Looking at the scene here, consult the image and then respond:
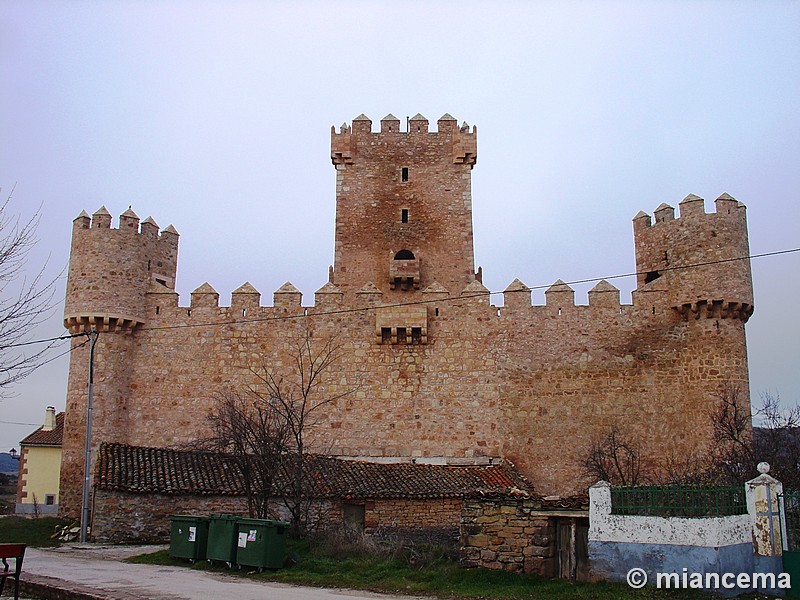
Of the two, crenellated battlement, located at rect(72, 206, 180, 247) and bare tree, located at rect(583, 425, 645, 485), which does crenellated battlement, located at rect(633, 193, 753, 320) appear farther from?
crenellated battlement, located at rect(72, 206, 180, 247)

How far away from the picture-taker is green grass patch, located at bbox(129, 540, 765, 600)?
1093 centimetres

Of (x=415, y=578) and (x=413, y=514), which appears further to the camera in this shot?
(x=413, y=514)

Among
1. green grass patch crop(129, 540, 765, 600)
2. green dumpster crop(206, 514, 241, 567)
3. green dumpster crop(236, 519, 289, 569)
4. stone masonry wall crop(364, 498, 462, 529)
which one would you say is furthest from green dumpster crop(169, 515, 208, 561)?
stone masonry wall crop(364, 498, 462, 529)

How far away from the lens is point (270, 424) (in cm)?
2247

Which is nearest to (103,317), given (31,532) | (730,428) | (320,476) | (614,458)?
(31,532)

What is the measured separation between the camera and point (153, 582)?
12359 mm

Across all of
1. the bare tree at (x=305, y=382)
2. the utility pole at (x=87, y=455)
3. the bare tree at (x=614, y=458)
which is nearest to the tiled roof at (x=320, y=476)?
the utility pole at (x=87, y=455)

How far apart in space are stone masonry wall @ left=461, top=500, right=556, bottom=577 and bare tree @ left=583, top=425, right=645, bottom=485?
946cm

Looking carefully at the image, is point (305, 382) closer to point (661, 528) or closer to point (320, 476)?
point (320, 476)

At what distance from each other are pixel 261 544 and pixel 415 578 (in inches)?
122

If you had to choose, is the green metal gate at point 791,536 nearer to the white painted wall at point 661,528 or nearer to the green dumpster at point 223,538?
the white painted wall at point 661,528

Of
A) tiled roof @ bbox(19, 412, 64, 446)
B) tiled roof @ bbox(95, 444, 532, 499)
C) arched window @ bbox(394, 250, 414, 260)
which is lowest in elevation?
tiled roof @ bbox(95, 444, 532, 499)

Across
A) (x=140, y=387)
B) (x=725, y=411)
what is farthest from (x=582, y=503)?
(x=140, y=387)

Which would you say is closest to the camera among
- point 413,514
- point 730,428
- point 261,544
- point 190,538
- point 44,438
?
point 261,544
